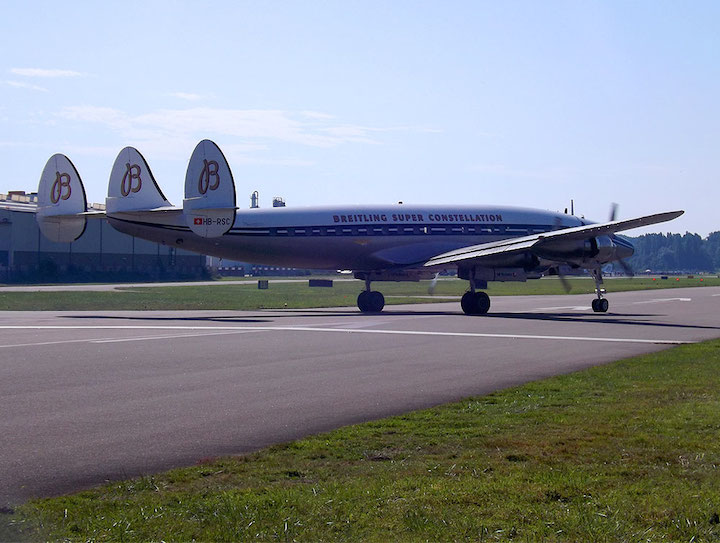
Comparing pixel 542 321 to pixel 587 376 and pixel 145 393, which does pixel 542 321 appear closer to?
pixel 587 376

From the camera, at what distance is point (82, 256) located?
99.1 m

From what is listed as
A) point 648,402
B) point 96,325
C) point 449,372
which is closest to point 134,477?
point 648,402

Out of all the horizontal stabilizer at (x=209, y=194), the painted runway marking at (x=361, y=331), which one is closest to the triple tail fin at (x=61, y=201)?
the horizontal stabilizer at (x=209, y=194)

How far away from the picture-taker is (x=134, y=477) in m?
8.69

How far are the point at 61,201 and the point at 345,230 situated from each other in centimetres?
1298

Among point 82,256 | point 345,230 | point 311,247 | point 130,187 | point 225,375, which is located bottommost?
point 225,375

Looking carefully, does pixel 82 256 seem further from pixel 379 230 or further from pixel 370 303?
pixel 379 230

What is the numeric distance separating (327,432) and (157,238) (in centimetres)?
2776

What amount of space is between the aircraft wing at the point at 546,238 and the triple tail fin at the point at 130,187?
13453mm

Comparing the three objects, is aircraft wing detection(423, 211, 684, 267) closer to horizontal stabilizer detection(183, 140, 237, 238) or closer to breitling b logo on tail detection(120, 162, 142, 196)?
horizontal stabilizer detection(183, 140, 237, 238)

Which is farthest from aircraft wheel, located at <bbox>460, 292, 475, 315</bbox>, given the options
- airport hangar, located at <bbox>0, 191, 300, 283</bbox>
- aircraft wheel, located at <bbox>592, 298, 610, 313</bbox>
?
airport hangar, located at <bbox>0, 191, 300, 283</bbox>

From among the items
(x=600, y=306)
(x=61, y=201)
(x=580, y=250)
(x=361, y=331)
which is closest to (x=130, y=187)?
(x=61, y=201)

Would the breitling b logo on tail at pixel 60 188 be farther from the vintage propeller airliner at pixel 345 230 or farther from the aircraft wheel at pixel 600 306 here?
the aircraft wheel at pixel 600 306

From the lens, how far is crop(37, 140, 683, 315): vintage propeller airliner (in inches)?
1400
